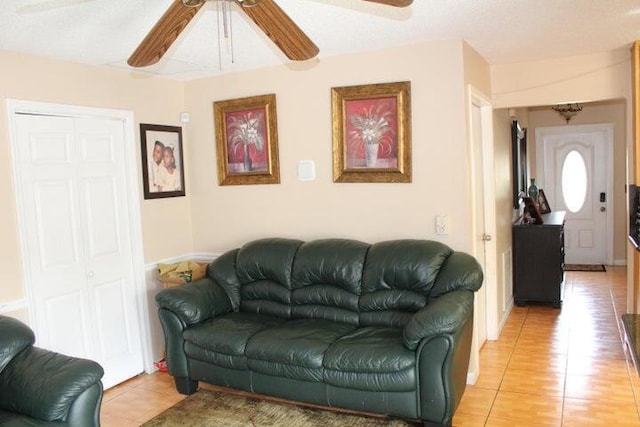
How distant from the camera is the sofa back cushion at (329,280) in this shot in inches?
143

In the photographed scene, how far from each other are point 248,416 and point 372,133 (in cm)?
211

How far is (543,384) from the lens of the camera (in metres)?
3.58

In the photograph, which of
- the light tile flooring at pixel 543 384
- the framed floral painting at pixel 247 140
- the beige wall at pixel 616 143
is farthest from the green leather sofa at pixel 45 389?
the beige wall at pixel 616 143

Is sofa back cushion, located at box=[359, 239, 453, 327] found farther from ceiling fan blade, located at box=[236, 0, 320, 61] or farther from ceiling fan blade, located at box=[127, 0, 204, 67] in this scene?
ceiling fan blade, located at box=[127, 0, 204, 67]

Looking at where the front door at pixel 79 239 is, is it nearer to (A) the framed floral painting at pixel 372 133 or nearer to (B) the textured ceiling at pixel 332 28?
(B) the textured ceiling at pixel 332 28

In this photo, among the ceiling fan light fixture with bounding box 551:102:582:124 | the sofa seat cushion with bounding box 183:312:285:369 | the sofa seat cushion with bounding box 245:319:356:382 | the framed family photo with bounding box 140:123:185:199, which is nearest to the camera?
the sofa seat cushion with bounding box 245:319:356:382

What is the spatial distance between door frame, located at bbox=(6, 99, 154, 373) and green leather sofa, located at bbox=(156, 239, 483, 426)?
0.61 meters

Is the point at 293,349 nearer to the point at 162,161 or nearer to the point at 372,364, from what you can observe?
the point at 372,364

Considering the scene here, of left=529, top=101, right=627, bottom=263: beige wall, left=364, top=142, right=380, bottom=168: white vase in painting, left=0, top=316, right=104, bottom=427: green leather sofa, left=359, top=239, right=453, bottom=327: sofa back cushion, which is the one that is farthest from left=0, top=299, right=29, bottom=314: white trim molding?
left=529, top=101, right=627, bottom=263: beige wall

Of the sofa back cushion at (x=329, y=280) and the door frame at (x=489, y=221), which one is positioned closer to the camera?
the sofa back cushion at (x=329, y=280)

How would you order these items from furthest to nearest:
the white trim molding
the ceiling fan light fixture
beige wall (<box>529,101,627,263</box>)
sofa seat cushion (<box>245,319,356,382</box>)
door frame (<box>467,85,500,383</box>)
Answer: beige wall (<box>529,101,627,263</box>) < the ceiling fan light fixture < door frame (<box>467,85,500,383</box>) < the white trim molding < sofa seat cushion (<box>245,319,356,382</box>)

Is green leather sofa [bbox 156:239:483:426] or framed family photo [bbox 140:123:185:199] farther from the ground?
framed family photo [bbox 140:123:185:199]

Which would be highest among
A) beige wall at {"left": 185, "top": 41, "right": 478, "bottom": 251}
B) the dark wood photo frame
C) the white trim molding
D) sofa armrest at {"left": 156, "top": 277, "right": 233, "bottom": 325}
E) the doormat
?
beige wall at {"left": 185, "top": 41, "right": 478, "bottom": 251}

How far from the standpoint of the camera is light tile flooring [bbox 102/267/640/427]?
3.16m
